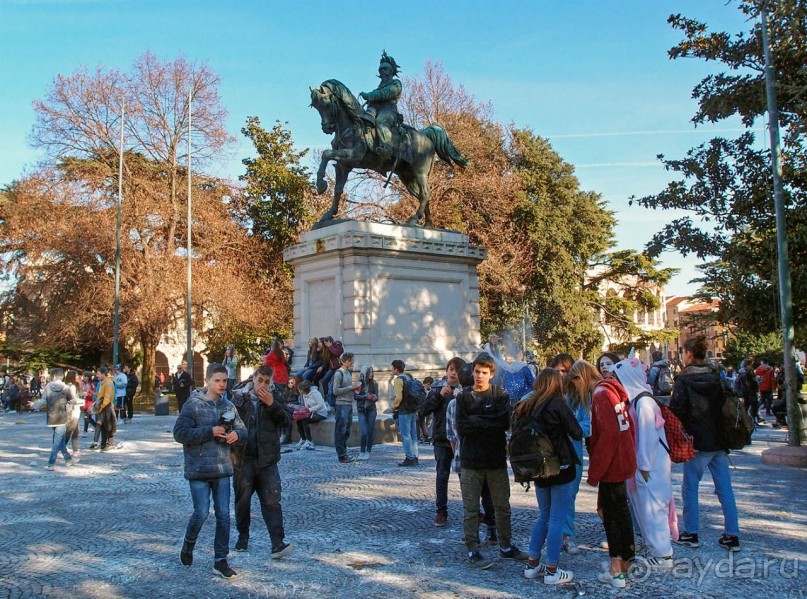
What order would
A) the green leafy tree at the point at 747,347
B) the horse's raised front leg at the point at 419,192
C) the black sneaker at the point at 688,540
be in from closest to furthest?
the black sneaker at the point at 688,540, the horse's raised front leg at the point at 419,192, the green leafy tree at the point at 747,347

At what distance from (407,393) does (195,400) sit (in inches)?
228

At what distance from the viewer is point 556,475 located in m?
5.80

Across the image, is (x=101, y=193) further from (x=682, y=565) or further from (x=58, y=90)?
(x=682, y=565)

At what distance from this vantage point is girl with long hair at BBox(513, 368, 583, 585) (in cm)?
584

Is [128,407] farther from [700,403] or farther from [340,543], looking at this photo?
Result: [700,403]

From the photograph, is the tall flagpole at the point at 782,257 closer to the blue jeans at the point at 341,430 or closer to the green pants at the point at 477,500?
the blue jeans at the point at 341,430

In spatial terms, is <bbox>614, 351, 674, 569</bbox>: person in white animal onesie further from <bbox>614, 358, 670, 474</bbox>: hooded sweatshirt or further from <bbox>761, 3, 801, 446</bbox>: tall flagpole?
<bbox>761, 3, 801, 446</bbox>: tall flagpole

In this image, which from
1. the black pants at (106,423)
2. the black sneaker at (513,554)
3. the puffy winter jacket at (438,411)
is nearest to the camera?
the black sneaker at (513,554)

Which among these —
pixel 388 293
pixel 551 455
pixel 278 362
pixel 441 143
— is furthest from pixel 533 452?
pixel 441 143

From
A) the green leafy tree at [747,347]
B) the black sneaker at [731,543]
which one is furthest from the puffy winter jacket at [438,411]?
the green leafy tree at [747,347]

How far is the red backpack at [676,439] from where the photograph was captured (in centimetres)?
652

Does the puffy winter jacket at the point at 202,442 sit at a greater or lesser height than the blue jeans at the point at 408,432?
greater

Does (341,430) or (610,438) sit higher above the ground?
(610,438)

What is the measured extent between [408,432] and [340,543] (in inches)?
193
